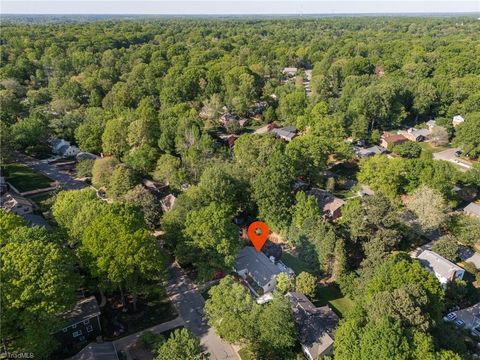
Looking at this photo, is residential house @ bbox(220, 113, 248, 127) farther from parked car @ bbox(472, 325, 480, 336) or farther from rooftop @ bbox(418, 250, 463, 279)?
Answer: parked car @ bbox(472, 325, 480, 336)

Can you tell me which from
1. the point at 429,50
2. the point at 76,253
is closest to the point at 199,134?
the point at 76,253

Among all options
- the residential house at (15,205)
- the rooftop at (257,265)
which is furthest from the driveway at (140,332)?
the residential house at (15,205)

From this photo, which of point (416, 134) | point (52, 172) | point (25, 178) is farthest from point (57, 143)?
point (416, 134)

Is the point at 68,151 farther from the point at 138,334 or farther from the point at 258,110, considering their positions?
the point at 138,334

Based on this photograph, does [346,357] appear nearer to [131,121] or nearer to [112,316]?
[112,316]

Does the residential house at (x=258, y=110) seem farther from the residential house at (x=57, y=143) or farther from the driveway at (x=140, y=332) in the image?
the driveway at (x=140, y=332)

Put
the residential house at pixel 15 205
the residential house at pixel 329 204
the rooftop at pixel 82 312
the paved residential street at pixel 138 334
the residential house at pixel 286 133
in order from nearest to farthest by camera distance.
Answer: the rooftop at pixel 82 312
the paved residential street at pixel 138 334
the residential house at pixel 15 205
the residential house at pixel 329 204
the residential house at pixel 286 133

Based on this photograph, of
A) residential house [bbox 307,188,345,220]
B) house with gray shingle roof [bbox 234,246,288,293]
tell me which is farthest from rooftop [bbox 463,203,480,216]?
house with gray shingle roof [bbox 234,246,288,293]
